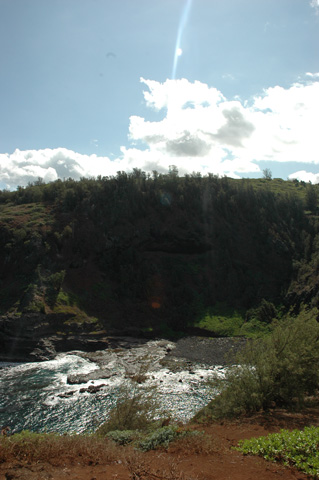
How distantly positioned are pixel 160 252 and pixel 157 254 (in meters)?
0.98

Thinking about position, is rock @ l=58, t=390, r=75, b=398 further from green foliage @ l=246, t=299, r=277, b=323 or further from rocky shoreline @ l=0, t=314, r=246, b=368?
green foliage @ l=246, t=299, r=277, b=323

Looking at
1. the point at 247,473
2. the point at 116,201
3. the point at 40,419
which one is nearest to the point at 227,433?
the point at 247,473

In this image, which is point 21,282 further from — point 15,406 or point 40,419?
point 40,419

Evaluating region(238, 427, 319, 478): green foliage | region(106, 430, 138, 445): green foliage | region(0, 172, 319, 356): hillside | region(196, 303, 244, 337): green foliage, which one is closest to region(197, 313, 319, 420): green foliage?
region(238, 427, 319, 478): green foliage

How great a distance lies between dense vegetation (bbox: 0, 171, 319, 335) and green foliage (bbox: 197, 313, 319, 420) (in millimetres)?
31265

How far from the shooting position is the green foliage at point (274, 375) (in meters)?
15.9

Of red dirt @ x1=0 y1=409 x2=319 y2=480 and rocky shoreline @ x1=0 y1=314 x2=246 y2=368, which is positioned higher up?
red dirt @ x1=0 y1=409 x2=319 y2=480

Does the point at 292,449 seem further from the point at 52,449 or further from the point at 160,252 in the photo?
the point at 160,252

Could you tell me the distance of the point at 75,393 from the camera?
28422 mm

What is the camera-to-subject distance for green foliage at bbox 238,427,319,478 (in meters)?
→ 8.65

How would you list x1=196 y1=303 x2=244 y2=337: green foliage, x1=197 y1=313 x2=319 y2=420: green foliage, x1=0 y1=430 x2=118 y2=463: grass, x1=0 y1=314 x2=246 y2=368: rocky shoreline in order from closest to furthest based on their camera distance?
x1=0 y1=430 x2=118 y2=463: grass < x1=197 y1=313 x2=319 y2=420: green foliage < x1=0 y1=314 x2=246 y2=368: rocky shoreline < x1=196 y1=303 x2=244 y2=337: green foliage

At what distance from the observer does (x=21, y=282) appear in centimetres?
4853

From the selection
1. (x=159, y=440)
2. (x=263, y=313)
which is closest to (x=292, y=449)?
(x=159, y=440)

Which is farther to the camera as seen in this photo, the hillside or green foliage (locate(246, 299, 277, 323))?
green foliage (locate(246, 299, 277, 323))
